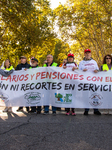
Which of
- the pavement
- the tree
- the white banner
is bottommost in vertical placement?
the pavement

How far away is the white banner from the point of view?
5.84 m

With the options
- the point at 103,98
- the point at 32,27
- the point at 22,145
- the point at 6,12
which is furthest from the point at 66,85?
the point at 32,27

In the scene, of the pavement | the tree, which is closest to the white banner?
the pavement

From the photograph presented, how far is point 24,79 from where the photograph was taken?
6129 mm

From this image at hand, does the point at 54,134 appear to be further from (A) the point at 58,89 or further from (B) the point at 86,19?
(B) the point at 86,19

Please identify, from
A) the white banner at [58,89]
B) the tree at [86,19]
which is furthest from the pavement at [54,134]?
the tree at [86,19]

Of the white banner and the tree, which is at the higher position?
the tree

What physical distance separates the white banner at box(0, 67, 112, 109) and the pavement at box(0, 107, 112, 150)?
79cm

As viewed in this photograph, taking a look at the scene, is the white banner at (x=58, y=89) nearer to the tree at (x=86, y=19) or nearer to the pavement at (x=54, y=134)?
the pavement at (x=54, y=134)

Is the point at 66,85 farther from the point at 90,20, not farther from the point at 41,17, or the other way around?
the point at 41,17

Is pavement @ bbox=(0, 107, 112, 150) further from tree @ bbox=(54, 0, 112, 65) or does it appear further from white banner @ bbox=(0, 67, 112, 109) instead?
tree @ bbox=(54, 0, 112, 65)

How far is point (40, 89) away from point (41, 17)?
1651cm

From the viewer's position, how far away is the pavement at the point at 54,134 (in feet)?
10.6

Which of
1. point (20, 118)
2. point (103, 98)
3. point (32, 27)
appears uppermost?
point (32, 27)
